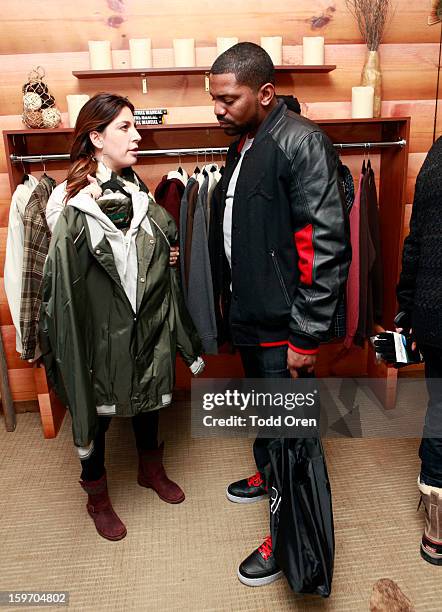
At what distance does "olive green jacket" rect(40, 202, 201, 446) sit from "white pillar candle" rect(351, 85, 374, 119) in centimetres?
116

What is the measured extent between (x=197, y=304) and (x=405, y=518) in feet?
3.79

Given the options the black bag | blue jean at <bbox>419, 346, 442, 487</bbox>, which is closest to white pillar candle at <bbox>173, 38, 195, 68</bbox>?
blue jean at <bbox>419, 346, 442, 487</bbox>

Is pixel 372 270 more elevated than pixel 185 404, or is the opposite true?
pixel 372 270

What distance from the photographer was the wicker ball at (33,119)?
231 centimetres

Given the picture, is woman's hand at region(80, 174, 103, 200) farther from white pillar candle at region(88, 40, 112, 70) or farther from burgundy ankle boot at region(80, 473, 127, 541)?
burgundy ankle boot at region(80, 473, 127, 541)

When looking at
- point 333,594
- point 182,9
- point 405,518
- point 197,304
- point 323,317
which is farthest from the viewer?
point 182,9

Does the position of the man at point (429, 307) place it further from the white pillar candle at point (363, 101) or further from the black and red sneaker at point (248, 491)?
the white pillar candle at point (363, 101)

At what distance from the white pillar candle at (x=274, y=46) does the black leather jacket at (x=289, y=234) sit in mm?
1002

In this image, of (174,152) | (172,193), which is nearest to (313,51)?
(174,152)

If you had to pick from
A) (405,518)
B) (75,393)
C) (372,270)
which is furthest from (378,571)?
(372,270)

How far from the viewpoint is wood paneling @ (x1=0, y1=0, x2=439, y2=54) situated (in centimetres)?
241

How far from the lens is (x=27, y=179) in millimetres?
2342

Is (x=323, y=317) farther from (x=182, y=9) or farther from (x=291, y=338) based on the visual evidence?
(x=182, y=9)

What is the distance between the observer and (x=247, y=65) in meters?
1.47
